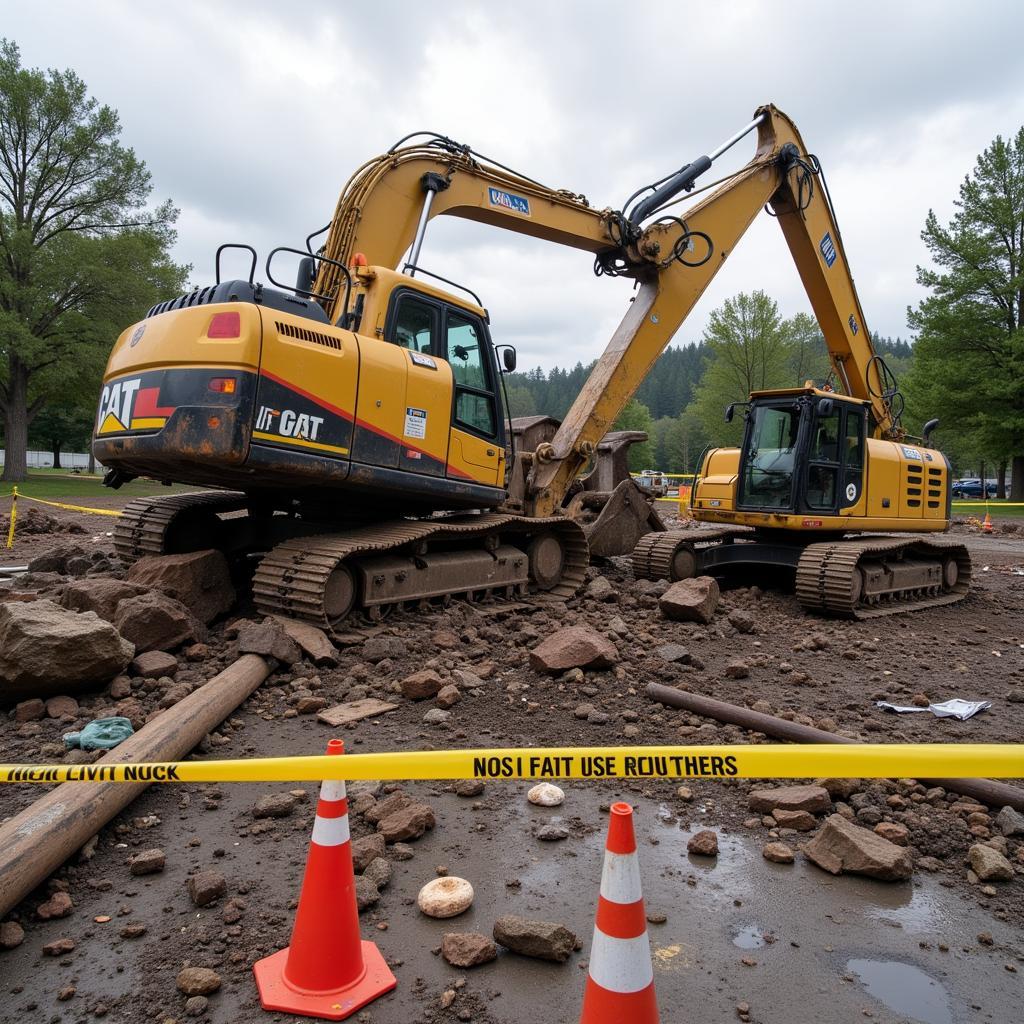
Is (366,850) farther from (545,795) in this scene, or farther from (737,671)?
(737,671)

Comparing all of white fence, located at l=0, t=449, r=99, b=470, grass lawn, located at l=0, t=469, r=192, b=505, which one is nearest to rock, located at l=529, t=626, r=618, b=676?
grass lawn, located at l=0, t=469, r=192, b=505

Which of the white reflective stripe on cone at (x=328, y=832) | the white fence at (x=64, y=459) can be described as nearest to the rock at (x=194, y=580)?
the white reflective stripe on cone at (x=328, y=832)

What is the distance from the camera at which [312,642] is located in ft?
18.5

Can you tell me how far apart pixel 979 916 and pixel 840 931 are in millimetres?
A: 583

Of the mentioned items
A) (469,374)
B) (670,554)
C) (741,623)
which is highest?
(469,374)

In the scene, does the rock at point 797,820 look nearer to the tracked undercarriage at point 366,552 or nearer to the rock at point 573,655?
the rock at point 573,655

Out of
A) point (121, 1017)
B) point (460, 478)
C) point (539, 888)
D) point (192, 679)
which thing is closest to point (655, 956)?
point (539, 888)

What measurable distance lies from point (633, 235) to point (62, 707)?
8.12 metres

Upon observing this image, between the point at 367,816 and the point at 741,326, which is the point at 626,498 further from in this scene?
the point at 741,326

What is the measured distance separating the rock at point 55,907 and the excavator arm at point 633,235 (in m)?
5.75

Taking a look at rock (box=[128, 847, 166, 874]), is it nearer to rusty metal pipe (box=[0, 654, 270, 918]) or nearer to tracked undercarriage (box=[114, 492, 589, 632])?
rusty metal pipe (box=[0, 654, 270, 918])

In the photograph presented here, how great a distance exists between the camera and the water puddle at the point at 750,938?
2627mm

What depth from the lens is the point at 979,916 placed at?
2.83 metres

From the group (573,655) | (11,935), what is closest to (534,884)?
(11,935)
